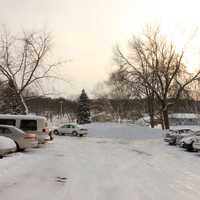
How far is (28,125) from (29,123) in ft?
0.51

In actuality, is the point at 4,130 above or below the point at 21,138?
above

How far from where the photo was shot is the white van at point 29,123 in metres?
23.7

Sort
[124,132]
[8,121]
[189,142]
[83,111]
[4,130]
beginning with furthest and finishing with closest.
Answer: [83,111]
[124,132]
[8,121]
[189,142]
[4,130]

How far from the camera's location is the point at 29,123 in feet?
78.0

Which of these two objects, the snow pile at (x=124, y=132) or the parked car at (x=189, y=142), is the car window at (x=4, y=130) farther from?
the snow pile at (x=124, y=132)

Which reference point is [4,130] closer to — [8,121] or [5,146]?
[8,121]

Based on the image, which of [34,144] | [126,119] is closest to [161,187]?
[34,144]

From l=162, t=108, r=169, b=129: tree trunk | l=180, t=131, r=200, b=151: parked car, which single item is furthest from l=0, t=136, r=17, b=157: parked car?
l=162, t=108, r=169, b=129: tree trunk

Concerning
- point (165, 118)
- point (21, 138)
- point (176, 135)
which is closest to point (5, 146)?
point (21, 138)

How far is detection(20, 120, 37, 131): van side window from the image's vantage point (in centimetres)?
2366

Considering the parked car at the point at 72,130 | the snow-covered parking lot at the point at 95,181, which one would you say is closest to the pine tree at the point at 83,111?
the parked car at the point at 72,130

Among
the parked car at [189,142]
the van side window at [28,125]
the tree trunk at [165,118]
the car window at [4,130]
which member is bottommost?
the parked car at [189,142]

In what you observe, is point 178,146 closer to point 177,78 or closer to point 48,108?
point 177,78

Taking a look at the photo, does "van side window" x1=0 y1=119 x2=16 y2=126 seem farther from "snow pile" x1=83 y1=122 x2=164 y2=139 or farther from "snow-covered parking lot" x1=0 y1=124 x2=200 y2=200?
"snow pile" x1=83 y1=122 x2=164 y2=139
